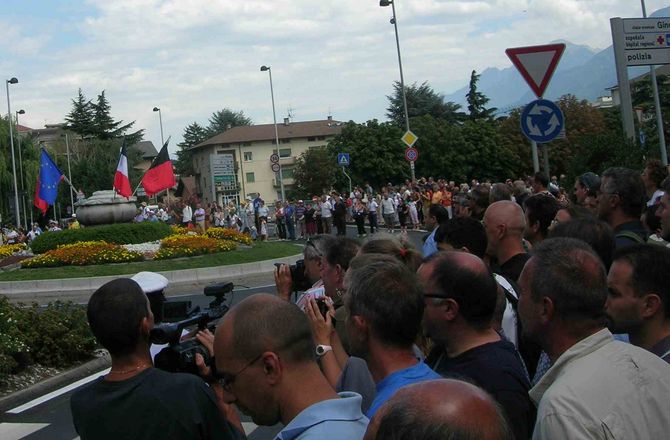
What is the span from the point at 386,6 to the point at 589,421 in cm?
3815

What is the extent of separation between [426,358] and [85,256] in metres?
22.2

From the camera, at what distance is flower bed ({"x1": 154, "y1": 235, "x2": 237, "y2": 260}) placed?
24.9 metres

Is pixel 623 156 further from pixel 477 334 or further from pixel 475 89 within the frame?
pixel 475 89

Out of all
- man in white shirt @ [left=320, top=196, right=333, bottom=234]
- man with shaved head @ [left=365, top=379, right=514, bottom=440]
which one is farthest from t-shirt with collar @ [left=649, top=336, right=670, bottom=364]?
man in white shirt @ [left=320, top=196, right=333, bottom=234]

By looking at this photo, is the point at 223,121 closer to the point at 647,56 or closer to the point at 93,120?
the point at 93,120

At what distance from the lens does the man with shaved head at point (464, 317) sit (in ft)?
11.2

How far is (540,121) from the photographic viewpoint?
9656 millimetres

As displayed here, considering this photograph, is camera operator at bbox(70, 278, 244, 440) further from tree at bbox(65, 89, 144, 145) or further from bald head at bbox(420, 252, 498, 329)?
tree at bbox(65, 89, 144, 145)

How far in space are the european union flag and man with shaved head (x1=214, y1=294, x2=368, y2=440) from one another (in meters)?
32.2

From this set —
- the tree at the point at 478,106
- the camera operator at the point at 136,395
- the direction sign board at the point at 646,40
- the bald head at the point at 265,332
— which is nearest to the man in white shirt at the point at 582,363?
the bald head at the point at 265,332

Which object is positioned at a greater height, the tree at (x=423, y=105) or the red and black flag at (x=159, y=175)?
the tree at (x=423, y=105)

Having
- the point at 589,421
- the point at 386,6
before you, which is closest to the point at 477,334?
the point at 589,421

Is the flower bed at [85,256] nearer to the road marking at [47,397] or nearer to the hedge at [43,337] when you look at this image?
the hedge at [43,337]

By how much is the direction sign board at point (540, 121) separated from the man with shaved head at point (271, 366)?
23.8ft
